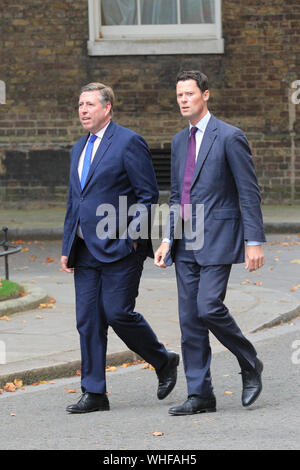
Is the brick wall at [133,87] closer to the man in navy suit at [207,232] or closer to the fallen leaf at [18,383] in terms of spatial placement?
the fallen leaf at [18,383]

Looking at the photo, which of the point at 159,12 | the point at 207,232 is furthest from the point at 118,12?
the point at 207,232

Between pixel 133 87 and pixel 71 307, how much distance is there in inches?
359

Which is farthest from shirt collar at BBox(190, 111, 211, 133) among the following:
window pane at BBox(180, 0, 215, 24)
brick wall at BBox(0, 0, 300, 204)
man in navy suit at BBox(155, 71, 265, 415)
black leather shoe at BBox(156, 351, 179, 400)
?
window pane at BBox(180, 0, 215, 24)

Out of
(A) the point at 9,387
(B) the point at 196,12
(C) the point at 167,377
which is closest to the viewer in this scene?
(C) the point at 167,377

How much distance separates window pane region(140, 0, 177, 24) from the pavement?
4879 mm

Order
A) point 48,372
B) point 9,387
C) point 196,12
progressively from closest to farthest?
1. point 9,387
2. point 48,372
3. point 196,12

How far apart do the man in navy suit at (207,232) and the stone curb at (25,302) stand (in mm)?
3358

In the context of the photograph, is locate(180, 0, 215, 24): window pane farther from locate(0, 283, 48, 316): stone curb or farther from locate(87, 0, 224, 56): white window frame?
locate(0, 283, 48, 316): stone curb

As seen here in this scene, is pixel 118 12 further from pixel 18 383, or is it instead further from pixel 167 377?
pixel 167 377

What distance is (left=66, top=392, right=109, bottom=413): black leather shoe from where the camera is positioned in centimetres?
652

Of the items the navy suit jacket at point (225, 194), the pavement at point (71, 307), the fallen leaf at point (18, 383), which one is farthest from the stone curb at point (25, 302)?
the navy suit jacket at point (225, 194)

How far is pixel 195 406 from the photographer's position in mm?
6383

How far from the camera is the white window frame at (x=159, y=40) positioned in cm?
1838
